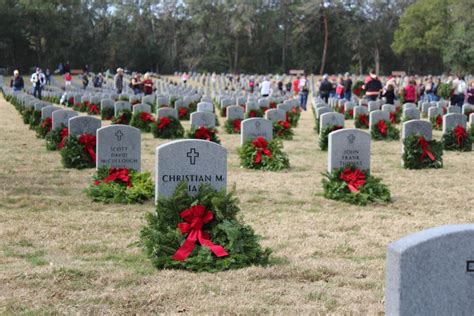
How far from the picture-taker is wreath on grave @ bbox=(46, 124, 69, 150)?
1719 centimetres

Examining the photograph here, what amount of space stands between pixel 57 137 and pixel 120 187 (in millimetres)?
6468

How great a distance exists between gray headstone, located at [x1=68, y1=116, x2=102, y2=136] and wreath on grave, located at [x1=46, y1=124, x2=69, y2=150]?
282 centimetres

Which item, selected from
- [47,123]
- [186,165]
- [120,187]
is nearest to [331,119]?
[47,123]

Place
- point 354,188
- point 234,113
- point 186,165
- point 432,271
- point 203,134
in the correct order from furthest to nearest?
1. point 234,113
2. point 203,134
3. point 354,188
4. point 186,165
5. point 432,271

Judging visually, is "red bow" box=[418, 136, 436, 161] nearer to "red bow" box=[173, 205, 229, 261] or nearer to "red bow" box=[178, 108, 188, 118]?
"red bow" box=[173, 205, 229, 261]

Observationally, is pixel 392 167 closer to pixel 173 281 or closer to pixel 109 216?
pixel 109 216

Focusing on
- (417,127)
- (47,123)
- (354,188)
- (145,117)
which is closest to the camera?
(354,188)

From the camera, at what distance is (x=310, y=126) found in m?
27.5

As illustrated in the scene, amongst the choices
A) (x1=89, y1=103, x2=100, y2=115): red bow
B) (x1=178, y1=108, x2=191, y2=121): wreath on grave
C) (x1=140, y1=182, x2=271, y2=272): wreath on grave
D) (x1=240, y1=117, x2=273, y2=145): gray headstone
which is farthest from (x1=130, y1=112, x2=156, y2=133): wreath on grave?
(x1=140, y1=182, x2=271, y2=272): wreath on grave

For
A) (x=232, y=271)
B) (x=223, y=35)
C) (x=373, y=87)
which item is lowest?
(x=232, y=271)

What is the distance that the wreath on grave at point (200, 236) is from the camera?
747 centimetres

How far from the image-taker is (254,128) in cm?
1606

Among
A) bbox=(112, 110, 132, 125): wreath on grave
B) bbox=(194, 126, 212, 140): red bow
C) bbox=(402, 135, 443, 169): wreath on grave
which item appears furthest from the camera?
bbox=(112, 110, 132, 125): wreath on grave

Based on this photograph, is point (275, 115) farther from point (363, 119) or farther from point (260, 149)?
point (260, 149)
